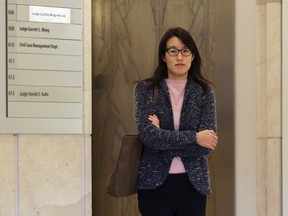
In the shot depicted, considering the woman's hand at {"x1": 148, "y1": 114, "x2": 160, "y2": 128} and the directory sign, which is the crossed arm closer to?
the woman's hand at {"x1": 148, "y1": 114, "x2": 160, "y2": 128}

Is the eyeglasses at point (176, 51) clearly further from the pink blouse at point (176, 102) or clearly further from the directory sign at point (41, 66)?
the directory sign at point (41, 66)

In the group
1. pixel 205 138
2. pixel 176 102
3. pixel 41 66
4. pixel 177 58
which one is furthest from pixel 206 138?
pixel 41 66

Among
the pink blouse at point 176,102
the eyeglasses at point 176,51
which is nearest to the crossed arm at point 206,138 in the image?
the pink blouse at point 176,102

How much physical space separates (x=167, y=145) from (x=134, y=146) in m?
0.23

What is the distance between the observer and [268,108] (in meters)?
3.75

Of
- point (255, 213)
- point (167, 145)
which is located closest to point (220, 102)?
point (255, 213)

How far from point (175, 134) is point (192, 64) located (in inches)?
19.7

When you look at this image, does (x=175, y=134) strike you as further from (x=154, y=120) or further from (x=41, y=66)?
(x=41, y=66)

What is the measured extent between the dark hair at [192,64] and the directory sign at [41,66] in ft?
1.89

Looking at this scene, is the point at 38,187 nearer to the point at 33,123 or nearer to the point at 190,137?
the point at 33,123

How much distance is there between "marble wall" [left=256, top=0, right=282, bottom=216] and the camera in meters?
3.72

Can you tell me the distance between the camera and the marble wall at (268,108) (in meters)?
3.72

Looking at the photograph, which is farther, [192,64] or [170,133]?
[192,64]

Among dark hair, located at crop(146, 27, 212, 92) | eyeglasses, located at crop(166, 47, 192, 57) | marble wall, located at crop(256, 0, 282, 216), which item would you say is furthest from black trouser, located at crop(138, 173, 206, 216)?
marble wall, located at crop(256, 0, 282, 216)
